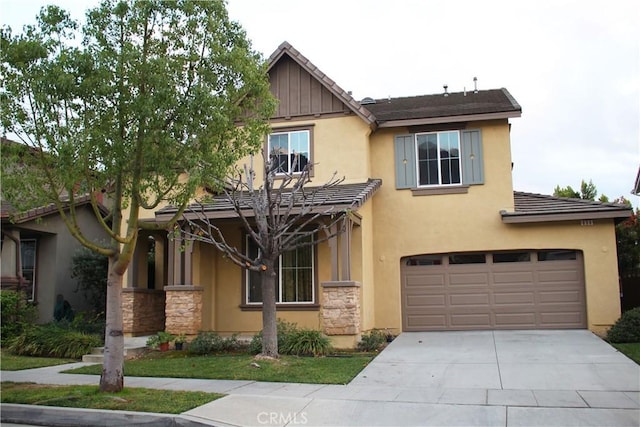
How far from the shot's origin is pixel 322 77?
55.1 ft

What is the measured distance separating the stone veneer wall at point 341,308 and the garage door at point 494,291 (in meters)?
3.24

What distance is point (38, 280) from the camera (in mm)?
18500

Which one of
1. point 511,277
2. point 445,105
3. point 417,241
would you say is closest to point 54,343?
point 417,241

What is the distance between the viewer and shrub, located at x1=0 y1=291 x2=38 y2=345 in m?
15.3

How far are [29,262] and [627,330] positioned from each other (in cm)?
1698

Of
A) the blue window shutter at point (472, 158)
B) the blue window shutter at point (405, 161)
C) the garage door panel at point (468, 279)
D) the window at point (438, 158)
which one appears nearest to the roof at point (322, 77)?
the blue window shutter at point (405, 161)

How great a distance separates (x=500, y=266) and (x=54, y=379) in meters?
11.2

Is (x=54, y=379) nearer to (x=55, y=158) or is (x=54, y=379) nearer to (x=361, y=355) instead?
(x=55, y=158)

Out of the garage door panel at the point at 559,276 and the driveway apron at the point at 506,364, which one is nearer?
the driveway apron at the point at 506,364

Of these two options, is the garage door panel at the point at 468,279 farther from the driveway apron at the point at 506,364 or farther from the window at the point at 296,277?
the window at the point at 296,277

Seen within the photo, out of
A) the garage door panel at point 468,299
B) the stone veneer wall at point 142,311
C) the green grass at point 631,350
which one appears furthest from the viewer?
the stone veneer wall at point 142,311

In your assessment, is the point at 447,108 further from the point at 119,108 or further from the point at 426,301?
the point at 119,108

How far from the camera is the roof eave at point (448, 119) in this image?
16281mm

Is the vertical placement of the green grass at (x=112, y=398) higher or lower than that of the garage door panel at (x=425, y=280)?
lower
